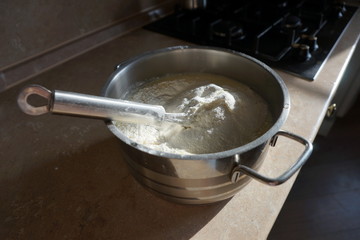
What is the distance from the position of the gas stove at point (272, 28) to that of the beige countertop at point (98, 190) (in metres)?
0.08

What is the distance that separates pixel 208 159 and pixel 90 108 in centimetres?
17

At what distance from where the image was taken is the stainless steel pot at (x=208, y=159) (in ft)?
1.19

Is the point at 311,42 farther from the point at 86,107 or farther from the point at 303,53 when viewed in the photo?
the point at 86,107

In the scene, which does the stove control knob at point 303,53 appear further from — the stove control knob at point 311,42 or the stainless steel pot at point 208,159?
the stainless steel pot at point 208,159

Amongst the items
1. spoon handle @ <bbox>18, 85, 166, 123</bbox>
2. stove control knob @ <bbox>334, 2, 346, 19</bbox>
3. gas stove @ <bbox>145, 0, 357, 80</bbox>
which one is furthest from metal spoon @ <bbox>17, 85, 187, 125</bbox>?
stove control knob @ <bbox>334, 2, 346, 19</bbox>

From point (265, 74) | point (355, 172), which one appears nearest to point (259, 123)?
point (265, 74)

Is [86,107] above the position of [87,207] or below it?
above

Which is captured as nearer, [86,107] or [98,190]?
[86,107]

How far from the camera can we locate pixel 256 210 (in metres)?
0.46

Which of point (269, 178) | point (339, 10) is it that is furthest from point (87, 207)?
point (339, 10)

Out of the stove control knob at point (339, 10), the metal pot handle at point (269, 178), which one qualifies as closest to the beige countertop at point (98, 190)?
the metal pot handle at point (269, 178)

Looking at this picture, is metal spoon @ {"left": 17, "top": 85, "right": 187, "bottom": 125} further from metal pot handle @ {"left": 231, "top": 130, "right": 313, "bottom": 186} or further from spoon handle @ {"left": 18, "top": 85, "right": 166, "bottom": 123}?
metal pot handle @ {"left": 231, "top": 130, "right": 313, "bottom": 186}

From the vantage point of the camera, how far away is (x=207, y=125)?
18.6 inches

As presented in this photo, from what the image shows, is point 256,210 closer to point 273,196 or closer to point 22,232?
point 273,196
